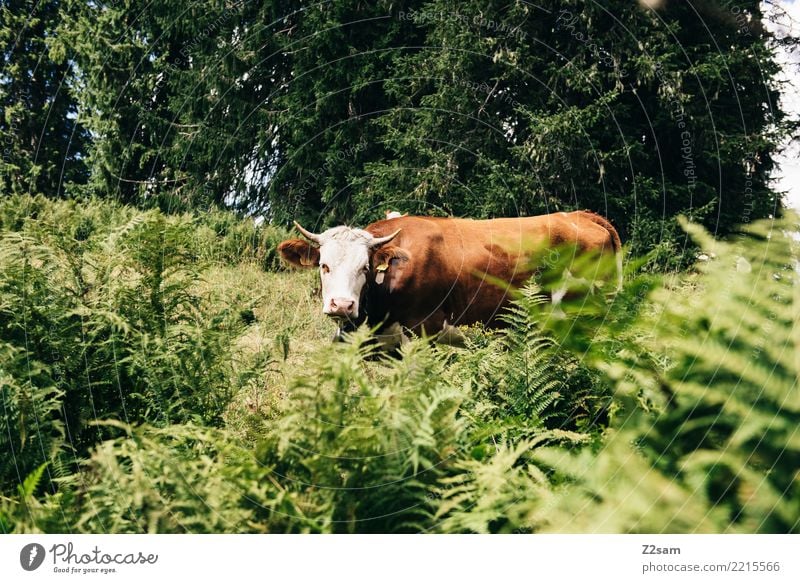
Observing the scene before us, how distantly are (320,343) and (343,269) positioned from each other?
0.65 meters

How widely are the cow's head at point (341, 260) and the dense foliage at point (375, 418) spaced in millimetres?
871

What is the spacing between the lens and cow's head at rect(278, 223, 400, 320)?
337cm

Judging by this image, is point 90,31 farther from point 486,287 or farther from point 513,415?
point 486,287

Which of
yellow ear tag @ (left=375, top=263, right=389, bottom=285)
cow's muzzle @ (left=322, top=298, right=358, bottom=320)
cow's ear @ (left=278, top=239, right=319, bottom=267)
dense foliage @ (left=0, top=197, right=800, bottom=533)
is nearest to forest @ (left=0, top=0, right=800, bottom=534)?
dense foliage @ (left=0, top=197, right=800, bottom=533)

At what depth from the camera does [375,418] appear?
1684 mm

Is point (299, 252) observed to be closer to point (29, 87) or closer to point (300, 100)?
point (300, 100)

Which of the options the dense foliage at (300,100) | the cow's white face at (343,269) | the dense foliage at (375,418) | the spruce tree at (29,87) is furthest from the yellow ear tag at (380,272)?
the spruce tree at (29,87)

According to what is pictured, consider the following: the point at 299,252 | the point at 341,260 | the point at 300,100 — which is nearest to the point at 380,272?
the point at 341,260

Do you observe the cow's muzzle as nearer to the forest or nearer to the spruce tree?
the forest

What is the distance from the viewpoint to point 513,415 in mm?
2539

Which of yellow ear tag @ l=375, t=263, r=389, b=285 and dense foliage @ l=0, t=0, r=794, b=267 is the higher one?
dense foliage @ l=0, t=0, r=794, b=267

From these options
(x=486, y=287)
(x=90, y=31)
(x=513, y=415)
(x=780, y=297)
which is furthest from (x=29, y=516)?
(x=486, y=287)

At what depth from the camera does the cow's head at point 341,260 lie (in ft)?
11.0

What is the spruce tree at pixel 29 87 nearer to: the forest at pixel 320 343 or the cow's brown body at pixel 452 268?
the forest at pixel 320 343
